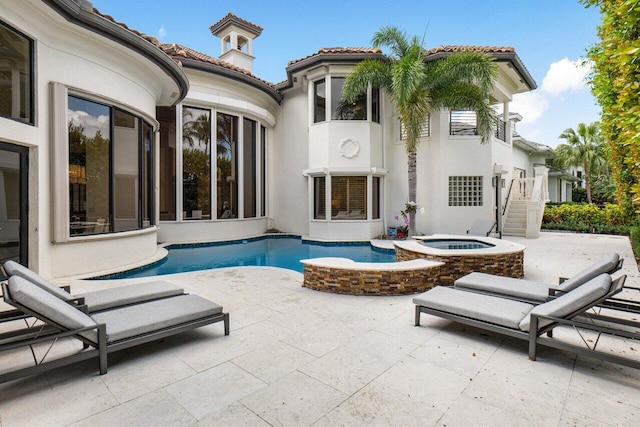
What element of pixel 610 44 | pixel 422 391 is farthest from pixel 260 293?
pixel 610 44

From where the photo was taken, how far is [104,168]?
28.5 feet

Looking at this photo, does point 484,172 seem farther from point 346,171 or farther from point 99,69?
point 99,69

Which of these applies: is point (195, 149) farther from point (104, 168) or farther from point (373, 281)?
point (373, 281)

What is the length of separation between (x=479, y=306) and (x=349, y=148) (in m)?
11.6

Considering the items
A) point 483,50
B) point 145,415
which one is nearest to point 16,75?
point 145,415

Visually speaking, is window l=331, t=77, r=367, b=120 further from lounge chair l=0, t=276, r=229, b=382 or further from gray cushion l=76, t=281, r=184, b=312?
lounge chair l=0, t=276, r=229, b=382

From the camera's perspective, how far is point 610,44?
4.99 metres

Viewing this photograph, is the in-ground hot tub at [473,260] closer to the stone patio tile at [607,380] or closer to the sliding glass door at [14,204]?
the stone patio tile at [607,380]

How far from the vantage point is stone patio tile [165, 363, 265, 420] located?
293cm

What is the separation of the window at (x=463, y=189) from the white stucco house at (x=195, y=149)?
0.06 meters

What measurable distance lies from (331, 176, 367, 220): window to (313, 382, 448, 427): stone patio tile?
1233 cm

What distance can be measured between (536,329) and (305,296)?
373 cm

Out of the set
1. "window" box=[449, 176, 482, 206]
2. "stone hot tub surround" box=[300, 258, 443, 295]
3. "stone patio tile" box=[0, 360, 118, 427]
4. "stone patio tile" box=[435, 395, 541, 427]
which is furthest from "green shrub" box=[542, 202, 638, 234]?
"stone patio tile" box=[0, 360, 118, 427]

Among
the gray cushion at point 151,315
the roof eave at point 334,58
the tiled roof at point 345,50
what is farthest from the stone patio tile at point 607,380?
the tiled roof at point 345,50
